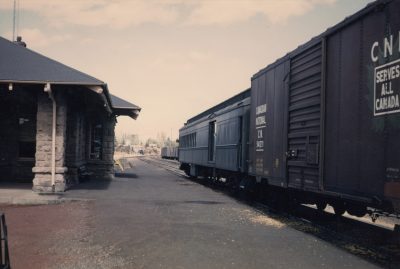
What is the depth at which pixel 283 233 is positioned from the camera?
8.58 metres

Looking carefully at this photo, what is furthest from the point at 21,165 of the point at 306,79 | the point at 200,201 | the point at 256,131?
the point at 306,79

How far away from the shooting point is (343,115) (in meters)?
7.36

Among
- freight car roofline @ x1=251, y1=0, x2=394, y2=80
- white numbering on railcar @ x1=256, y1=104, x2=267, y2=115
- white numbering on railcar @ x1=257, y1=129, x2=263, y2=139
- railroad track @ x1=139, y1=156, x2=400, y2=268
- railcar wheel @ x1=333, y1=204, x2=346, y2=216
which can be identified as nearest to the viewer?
freight car roofline @ x1=251, y1=0, x2=394, y2=80

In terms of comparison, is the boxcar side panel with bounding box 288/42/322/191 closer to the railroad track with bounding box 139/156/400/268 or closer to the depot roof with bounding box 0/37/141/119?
the railroad track with bounding box 139/156/400/268

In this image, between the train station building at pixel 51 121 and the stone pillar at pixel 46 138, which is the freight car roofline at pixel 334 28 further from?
the stone pillar at pixel 46 138

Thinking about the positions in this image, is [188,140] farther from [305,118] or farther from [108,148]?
[305,118]

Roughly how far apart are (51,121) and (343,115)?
10.3 metres

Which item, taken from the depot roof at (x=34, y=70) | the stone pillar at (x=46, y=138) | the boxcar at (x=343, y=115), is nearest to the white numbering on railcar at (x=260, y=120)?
the boxcar at (x=343, y=115)

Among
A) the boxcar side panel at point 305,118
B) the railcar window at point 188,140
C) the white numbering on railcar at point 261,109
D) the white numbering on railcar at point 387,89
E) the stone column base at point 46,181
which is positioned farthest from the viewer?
the railcar window at point 188,140

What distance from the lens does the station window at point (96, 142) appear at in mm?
22805

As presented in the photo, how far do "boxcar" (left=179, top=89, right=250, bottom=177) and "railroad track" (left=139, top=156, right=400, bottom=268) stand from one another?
90.0 inches

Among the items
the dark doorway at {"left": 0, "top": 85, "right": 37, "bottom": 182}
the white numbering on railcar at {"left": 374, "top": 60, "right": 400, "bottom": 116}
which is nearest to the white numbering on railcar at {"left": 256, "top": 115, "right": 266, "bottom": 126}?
the white numbering on railcar at {"left": 374, "top": 60, "right": 400, "bottom": 116}

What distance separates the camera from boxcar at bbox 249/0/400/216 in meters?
6.11

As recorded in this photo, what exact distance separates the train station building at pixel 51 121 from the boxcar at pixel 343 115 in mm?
6696
